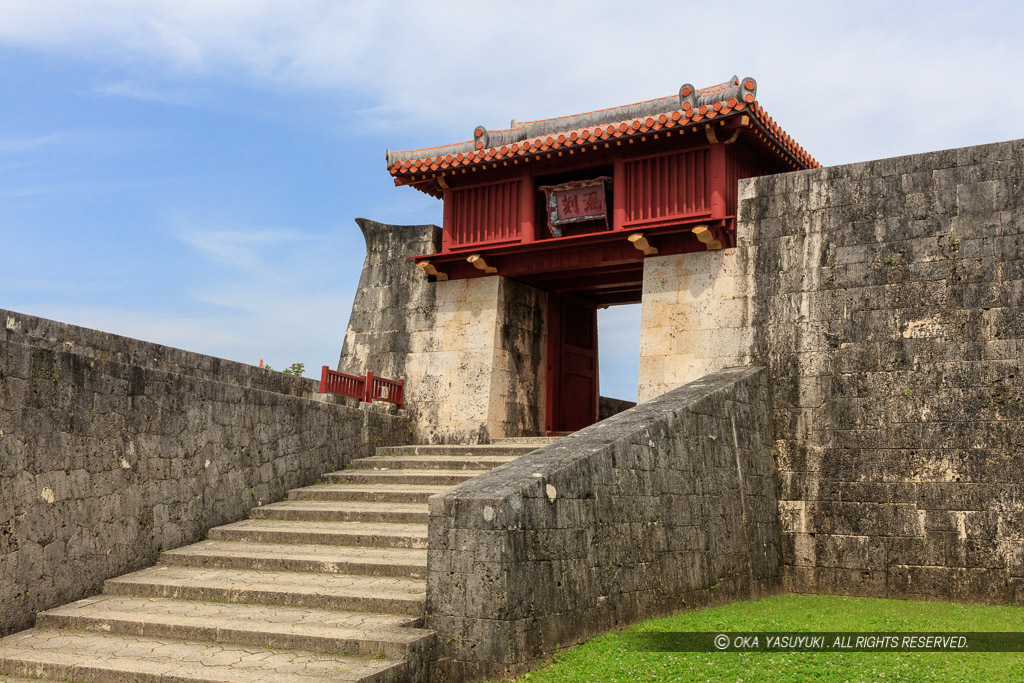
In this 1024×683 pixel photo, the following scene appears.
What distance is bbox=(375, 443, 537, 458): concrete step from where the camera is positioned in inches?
403

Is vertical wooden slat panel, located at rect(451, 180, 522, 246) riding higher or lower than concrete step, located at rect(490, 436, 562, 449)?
higher

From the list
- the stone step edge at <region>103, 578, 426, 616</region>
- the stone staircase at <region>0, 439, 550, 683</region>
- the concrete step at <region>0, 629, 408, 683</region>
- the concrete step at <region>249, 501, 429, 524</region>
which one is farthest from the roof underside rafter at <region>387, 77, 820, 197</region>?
the concrete step at <region>0, 629, 408, 683</region>

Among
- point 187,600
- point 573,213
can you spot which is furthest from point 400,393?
point 187,600

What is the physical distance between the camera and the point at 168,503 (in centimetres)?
823

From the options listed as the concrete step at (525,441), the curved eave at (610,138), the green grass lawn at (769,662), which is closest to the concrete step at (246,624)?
the green grass lawn at (769,662)

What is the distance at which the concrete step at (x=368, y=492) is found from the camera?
8945mm

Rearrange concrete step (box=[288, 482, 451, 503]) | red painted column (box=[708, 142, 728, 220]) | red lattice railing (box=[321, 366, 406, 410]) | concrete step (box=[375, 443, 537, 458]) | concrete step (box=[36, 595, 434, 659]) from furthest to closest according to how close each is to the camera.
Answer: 1. red lattice railing (box=[321, 366, 406, 410])
2. red painted column (box=[708, 142, 728, 220])
3. concrete step (box=[375, 443, 537, 458])
4. concrete step (box=[288, 482, 451, 503])
5. concrete step (box=[36, 595, 434, 659])

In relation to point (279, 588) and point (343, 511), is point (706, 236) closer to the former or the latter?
point (343, 511)

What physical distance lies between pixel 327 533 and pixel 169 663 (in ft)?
7.93

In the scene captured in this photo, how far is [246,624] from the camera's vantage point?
6230 millimetres

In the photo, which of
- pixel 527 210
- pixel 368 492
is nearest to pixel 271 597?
pixel 368 492

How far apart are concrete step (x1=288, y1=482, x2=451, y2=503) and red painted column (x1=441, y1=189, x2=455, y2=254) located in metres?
4.20

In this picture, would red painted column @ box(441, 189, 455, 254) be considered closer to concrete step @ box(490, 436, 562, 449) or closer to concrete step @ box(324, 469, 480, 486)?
concrete step @ box(490, 436, 562, 449)

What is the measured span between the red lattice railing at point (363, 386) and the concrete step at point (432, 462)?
1.07 meters
